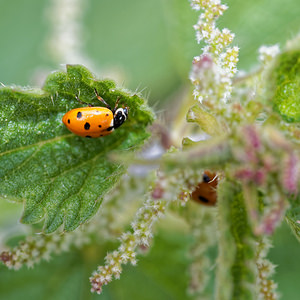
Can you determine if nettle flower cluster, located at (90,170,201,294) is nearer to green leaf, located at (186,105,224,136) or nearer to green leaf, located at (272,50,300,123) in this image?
green leaf, located at (186,105,224,136)

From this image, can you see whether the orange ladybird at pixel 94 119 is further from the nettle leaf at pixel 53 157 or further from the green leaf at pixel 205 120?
the green leaf at pixel 205 120

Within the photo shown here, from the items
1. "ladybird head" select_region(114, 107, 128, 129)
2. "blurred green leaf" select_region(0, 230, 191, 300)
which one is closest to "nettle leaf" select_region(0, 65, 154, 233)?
"ladybird head" select_region(114, 107, 128, 129)

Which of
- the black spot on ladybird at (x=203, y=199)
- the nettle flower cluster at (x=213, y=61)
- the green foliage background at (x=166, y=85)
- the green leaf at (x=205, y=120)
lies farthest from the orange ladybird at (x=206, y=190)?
the green foliage background at (x=166, y=85)

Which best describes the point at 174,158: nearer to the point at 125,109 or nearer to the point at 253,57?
the point at 125,109

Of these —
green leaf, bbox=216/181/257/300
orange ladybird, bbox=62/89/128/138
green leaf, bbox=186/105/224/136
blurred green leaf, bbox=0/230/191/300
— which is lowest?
green leaf, bbox=216/181/257/300

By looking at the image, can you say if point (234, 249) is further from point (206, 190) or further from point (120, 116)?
point (120, 116)

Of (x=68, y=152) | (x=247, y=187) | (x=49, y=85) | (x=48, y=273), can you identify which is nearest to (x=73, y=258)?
(x=48, y=273)

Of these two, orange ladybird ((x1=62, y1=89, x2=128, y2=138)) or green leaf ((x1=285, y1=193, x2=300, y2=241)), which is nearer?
green leaf ((x1=285, y1=193, x2=300, y2=241))

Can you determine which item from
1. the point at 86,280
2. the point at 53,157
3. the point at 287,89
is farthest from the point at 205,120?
the point at 86,280
